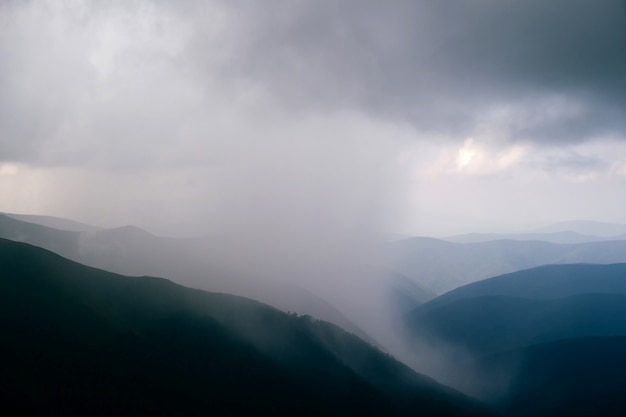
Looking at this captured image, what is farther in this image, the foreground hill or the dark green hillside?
the dark green hillside

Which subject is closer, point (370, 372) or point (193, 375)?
point (193, 375)

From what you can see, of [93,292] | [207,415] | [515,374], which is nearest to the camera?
[207,415]

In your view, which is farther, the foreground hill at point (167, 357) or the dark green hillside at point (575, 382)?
the dark green hillside at point (575, 382)

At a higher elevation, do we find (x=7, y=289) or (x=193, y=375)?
(x=7, y=289)

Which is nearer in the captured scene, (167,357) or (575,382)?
(167,357)

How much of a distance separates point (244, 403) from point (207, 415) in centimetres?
1098

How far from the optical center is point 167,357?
11275 centimetres

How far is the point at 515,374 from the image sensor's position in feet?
638

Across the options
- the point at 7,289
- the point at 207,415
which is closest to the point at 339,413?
the point at 207,415

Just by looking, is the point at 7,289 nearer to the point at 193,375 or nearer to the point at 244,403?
the point at 193,375

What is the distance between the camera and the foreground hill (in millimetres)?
92500

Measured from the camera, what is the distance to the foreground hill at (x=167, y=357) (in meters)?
92.5

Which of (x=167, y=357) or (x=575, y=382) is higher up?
(x=575, y=382)

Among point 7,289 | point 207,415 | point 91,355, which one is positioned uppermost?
point 7,289
